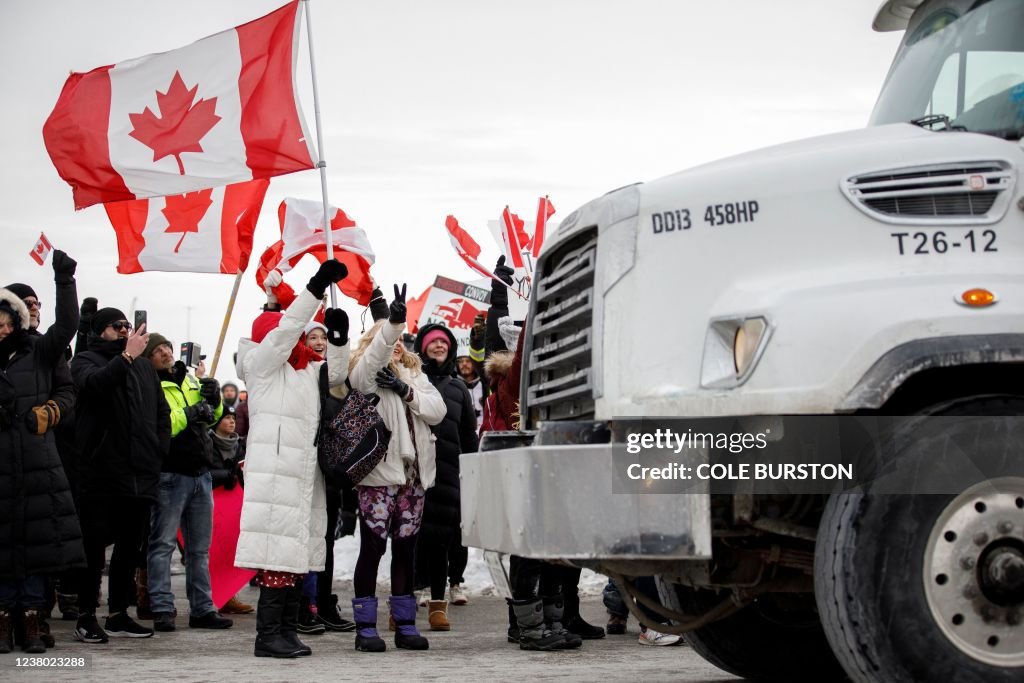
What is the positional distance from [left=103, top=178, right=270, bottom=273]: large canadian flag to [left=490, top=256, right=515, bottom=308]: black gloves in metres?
2.55

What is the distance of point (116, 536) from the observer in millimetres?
9859

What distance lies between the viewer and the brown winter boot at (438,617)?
10375 millimetres

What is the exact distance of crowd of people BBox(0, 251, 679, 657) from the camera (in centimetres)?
855

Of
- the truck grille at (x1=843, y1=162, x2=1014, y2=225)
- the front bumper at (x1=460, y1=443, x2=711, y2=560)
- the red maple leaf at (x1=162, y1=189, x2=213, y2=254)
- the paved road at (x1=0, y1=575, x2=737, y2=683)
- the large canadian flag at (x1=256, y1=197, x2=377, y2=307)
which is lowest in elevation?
the paved road at (x1=0, y1=575, x2=737, y2=683)

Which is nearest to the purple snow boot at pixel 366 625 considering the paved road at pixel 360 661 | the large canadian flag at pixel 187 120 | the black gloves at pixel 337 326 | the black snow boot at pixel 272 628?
the paved road at pixel 360 661

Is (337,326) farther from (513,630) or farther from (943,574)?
(943,574)

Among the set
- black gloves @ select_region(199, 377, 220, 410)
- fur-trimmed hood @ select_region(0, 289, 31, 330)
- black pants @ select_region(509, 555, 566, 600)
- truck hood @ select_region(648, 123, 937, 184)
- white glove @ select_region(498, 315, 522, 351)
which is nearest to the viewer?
truck hood @ select_region(648, 123, 937, 184)

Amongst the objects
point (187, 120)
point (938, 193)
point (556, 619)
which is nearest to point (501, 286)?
point (187, 120)

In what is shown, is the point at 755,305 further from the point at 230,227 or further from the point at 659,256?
the point at 230,227

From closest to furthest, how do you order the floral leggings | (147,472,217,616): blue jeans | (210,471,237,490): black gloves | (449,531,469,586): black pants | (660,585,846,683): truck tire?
(660,585,846,683): truck tire
the floral leggings
(147,472,217,616): blue jeans
(210,471,237,490): black gloves
(449,531,469,586): black pants

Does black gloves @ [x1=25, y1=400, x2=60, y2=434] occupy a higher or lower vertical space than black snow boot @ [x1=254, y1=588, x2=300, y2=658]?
higher

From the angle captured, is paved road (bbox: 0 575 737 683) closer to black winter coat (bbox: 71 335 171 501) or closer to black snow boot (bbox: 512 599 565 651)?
black snow boot (bbox: 512 599 565 651)

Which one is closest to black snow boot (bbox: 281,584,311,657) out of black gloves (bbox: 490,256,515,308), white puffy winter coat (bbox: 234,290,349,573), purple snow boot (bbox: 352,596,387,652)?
white puffy winter coat (bbox: 234,290,349,573)

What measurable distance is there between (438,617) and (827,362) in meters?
6.52
